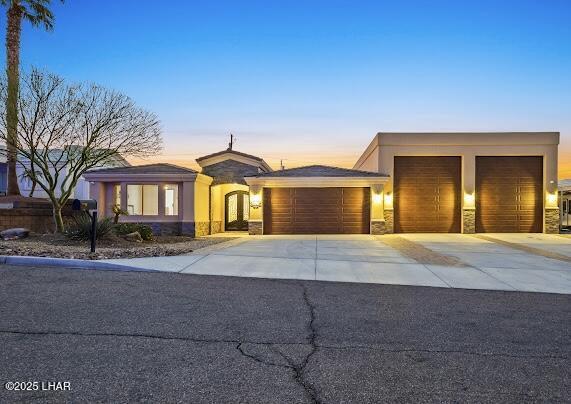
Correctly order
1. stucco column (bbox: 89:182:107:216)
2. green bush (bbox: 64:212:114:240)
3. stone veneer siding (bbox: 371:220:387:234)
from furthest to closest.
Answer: stone veneer siding (bbox: 371:220:387:234) → stucco column (bbox: 89:182:107:216) → green bush (bbox: 64:212:114:240)

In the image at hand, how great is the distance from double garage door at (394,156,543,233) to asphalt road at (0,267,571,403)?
1563cm

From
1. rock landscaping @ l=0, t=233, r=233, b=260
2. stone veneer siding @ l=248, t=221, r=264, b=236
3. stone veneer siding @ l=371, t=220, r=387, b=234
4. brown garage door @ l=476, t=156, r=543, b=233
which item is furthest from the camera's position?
brown garage door @ l=476, t=156, r=543, b=233

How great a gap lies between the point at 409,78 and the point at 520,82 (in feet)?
22.3

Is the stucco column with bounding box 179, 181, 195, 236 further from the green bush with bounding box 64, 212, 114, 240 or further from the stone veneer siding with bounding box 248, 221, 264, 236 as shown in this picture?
the green bush with bounding box 64, 212, 114, 240

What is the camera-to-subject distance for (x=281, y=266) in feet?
31.6

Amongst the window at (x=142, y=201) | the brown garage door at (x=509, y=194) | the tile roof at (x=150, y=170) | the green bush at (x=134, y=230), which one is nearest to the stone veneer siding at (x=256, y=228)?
the tile roof at (x=150, y=170)

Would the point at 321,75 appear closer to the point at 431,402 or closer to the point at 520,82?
the point at 520,82

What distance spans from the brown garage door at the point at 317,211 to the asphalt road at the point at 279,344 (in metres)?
14.7

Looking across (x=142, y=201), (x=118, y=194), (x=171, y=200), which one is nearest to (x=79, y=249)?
(x=171, y=200)

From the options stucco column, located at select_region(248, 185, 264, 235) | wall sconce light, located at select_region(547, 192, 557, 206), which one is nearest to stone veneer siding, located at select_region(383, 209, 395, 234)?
stucco column, located at select_region(248, 185, 264, 235)

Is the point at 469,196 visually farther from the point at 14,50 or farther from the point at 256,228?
the point at 14,50

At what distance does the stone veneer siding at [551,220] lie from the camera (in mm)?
21719

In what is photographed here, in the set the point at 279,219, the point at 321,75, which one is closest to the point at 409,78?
the point at 321,75

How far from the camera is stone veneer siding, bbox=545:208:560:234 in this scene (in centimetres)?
2172
